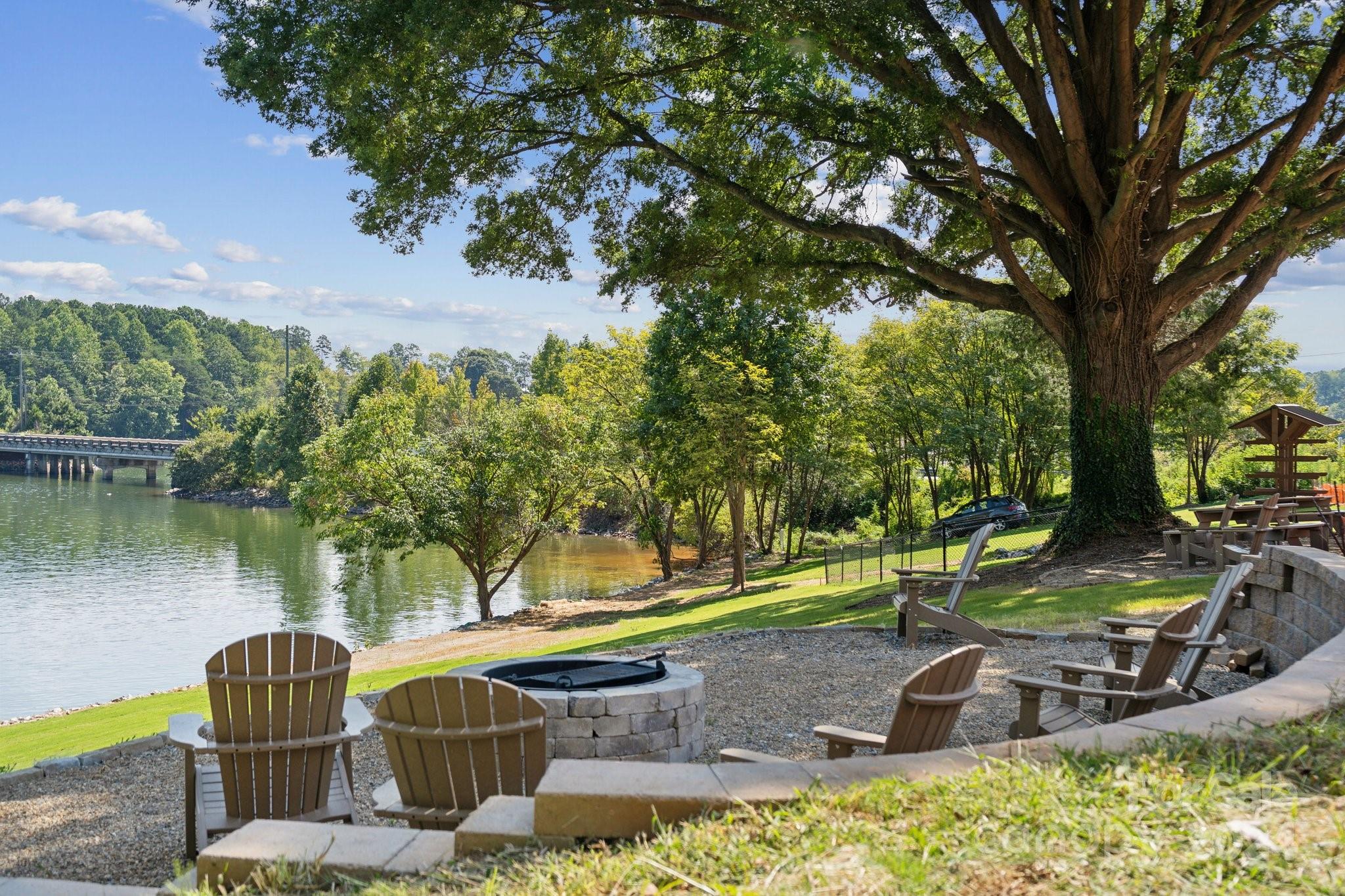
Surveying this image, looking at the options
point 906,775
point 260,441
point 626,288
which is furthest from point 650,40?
Answer: point 260,441

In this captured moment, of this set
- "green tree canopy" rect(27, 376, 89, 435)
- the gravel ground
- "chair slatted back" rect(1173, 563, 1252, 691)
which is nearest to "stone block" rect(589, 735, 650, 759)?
the gravel ground

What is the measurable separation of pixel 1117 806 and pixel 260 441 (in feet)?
243

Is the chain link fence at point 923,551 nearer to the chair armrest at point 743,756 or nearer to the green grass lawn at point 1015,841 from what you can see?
the chair armrest at point 743,756

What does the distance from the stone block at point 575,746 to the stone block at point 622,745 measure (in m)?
0.02

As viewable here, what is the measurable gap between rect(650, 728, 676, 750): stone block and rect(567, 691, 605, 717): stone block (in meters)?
0.40

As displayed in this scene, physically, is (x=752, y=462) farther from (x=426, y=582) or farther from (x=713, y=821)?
(x=713, y=821)

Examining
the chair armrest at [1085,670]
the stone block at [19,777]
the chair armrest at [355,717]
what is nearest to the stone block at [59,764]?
the stone block at [19,777]

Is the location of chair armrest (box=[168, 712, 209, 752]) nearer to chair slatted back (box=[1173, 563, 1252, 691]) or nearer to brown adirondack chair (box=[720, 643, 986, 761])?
brown adirondack chair (box=[720, 643, 986, 761])

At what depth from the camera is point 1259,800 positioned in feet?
9.15

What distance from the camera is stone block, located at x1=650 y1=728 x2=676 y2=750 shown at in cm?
602

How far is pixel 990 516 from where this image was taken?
32812 millimetres

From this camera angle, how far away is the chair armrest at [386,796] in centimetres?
435

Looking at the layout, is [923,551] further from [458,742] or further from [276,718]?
[458,742]

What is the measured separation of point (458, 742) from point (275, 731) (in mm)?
1231
